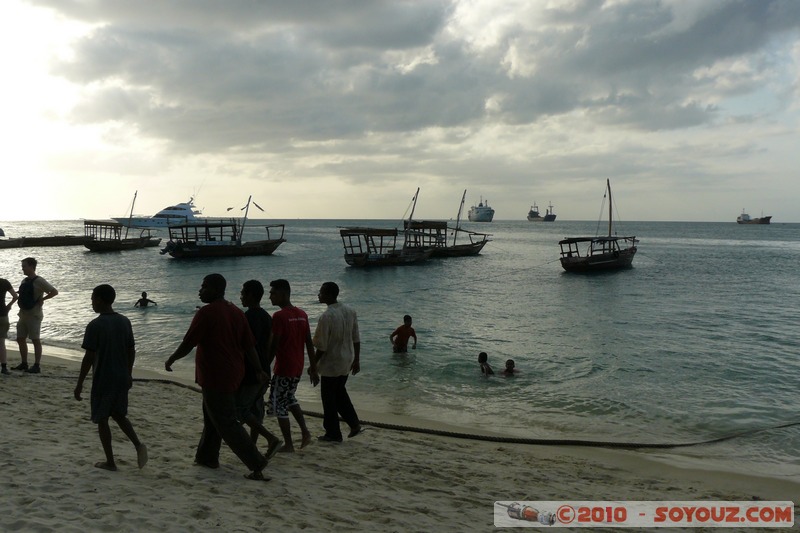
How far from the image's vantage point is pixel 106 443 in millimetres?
4797

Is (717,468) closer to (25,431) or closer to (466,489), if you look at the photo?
(466,489)

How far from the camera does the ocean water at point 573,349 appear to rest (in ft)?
32.1

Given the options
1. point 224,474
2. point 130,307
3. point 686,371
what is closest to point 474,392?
point 686,371

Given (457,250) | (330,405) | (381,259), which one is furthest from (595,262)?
(330,405)

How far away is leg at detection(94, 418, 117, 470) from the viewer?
4.72 meters

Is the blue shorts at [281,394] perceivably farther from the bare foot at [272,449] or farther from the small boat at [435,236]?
the small boat at [435,236]

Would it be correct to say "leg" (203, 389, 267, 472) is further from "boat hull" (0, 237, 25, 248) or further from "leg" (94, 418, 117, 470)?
"boat hull" (0, 237, 25, 248)

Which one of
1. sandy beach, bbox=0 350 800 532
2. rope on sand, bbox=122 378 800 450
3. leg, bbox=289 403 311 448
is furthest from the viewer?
rope on sand, bbox=122 378 800 450

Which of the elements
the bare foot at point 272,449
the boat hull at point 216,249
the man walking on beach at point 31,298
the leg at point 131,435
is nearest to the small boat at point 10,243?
the boat hull at point 216,249

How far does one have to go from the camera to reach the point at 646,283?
3791 centimetres

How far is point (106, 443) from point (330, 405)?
88.8 inches

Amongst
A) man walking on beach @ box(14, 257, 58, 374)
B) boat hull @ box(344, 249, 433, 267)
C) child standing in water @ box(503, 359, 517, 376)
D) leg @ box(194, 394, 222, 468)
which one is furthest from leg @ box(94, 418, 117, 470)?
boat hull @ box(344, 249, 433, 267)

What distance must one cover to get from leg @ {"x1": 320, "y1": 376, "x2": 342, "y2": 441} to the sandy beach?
0.20m

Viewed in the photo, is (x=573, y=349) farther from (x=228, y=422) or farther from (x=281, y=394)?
(x=228, y=422)
